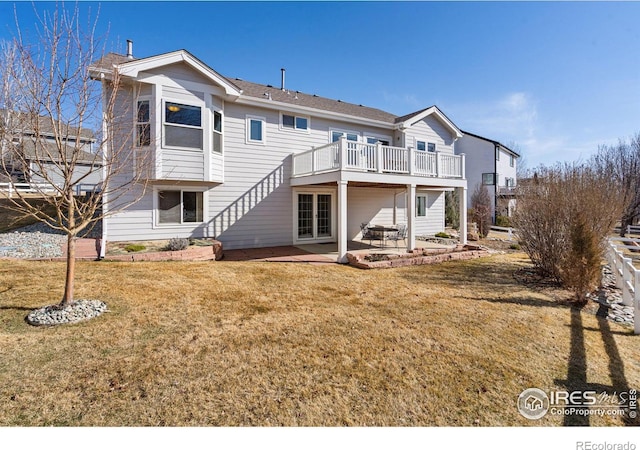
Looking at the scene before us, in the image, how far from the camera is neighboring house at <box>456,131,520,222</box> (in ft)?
93.6

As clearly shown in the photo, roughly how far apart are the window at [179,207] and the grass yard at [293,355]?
3768 mm

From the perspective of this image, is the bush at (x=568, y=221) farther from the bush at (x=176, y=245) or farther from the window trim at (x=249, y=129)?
the bush at (x=176, y=245)

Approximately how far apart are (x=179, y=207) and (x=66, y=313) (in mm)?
6228

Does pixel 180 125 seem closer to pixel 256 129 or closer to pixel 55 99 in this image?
pixel 256 129

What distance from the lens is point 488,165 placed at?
2900 centimetres

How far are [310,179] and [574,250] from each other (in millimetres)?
7782

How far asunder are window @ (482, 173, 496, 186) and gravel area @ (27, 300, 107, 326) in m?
32.1

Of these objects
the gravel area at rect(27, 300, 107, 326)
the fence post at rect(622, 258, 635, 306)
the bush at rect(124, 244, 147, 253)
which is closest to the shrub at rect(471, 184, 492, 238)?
the fence post at rect(622, 258, 635, 306)

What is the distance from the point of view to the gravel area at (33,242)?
807cm

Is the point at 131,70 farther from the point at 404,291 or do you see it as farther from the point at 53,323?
the point at 404,291

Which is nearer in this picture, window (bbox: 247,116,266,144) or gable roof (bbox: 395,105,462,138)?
window (bbox: 247,116,266,144)

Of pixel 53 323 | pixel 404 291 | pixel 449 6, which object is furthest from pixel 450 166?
pixel 53 323

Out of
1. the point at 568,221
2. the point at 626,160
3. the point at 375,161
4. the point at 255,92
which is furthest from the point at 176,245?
the point at 626,160

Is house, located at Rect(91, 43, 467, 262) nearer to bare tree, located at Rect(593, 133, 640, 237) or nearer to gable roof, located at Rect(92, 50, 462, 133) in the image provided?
gable roof, located at Rect(92, 50, 462, 133)
